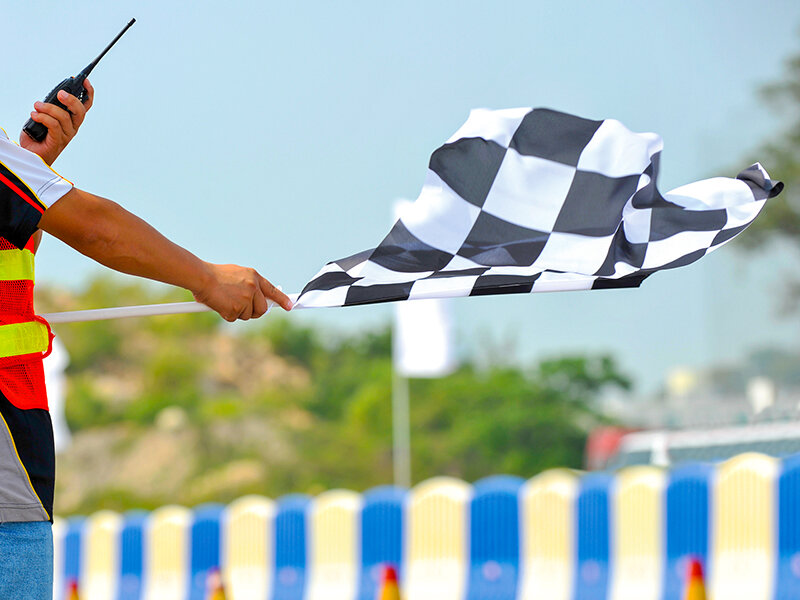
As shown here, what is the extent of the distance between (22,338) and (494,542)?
554cm

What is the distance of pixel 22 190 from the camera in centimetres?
209

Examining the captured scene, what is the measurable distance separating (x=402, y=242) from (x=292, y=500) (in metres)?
5.76

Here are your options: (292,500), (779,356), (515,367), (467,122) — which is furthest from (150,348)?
(467,122)

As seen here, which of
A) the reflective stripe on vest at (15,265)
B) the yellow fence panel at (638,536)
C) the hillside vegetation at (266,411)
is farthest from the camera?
the hillside vegetation at (266,411)

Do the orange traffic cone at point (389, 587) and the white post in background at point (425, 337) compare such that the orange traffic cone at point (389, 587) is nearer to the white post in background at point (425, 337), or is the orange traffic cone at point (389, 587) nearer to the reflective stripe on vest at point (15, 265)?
the reflective stripe on vest at point (15, 265)

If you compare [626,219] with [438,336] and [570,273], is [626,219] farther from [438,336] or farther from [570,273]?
[438,336]

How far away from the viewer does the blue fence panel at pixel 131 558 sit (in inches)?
354

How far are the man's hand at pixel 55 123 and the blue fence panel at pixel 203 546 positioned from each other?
6.32m

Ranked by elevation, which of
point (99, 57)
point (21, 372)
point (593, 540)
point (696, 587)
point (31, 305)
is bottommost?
point (593, 540)

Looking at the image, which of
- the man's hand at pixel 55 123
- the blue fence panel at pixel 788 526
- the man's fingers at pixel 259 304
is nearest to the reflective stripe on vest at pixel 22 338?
the man's fingers at pixel 259 304

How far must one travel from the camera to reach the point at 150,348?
48.4 meters

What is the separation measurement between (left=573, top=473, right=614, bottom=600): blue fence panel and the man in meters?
4.96

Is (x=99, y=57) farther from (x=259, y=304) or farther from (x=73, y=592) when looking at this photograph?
(x=73, y=592)

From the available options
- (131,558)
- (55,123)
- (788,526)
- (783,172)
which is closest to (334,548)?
(131,558)
